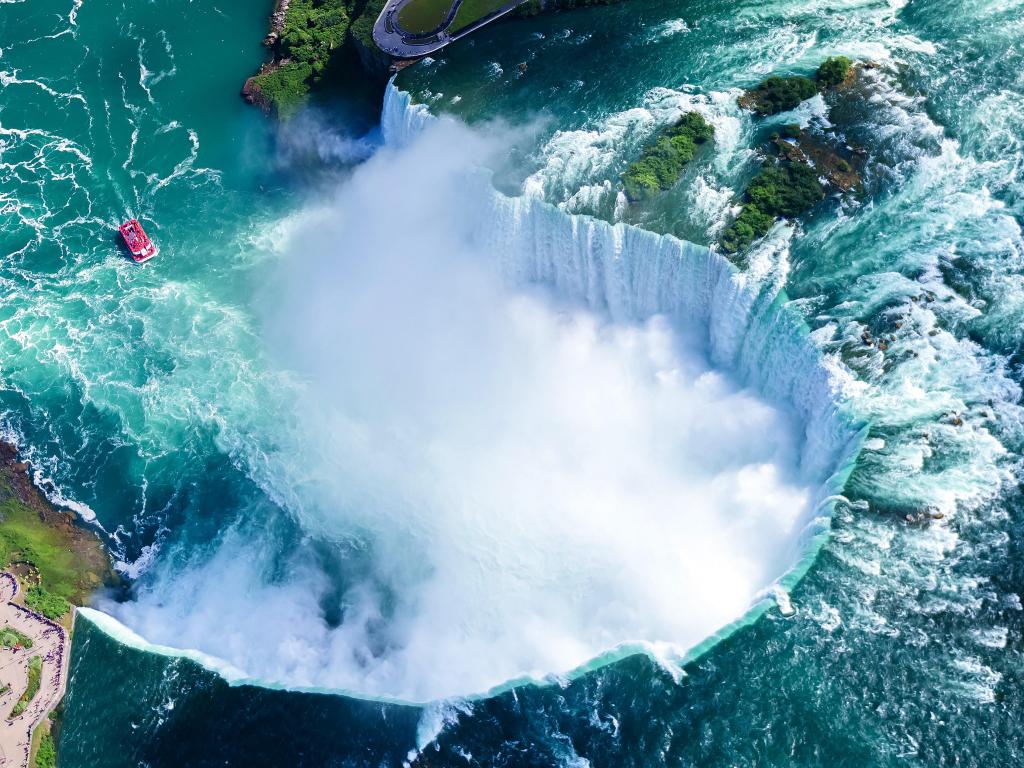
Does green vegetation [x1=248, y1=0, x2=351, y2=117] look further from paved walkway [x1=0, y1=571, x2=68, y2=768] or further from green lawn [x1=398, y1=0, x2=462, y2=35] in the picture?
paved walkway [x1=0, y1=571, x2=68, y2=768]

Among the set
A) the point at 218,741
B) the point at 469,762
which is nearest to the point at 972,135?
the point at 469,762

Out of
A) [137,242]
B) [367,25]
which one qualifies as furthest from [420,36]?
[137,242]

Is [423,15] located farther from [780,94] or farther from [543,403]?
[543,403]

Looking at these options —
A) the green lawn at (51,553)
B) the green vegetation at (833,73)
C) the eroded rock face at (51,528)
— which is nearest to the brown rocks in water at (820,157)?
the green vegetation at (833,73)

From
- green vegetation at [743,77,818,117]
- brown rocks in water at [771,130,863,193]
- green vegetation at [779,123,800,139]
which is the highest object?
green vegetation at [743,77,818,117]

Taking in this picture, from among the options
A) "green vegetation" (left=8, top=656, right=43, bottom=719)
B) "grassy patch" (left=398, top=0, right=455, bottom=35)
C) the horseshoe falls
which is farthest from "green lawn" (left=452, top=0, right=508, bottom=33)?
"green vegetation" (left=8, top=656, right=43, bottom=719)
